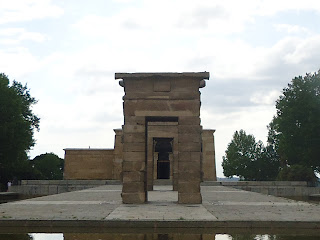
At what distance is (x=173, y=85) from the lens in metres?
15.3

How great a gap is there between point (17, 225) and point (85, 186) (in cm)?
2542

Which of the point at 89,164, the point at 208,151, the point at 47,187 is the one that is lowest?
the point at 47,187

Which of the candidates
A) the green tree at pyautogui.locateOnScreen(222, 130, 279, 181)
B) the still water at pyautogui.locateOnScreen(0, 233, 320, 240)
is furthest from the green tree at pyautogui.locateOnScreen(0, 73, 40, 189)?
the green tree at pyautogui.locateOnScreen(222, 130, 279, 181)

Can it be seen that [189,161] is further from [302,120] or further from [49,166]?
[49,166]

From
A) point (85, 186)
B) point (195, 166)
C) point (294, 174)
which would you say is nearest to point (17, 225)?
point (195, 166)

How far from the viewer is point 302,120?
38.8 metres

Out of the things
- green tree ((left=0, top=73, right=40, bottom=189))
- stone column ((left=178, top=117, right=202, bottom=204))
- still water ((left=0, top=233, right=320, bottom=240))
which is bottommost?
still water ((left=0, top=233, right=320, bottom=240))

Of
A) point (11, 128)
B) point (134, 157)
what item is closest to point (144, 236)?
point (134, 157)

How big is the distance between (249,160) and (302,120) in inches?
1256

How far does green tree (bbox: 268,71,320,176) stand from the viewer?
37125 millimetres

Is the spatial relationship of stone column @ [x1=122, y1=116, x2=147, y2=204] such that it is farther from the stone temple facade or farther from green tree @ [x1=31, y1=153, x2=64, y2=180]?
green tree @ [x1=31, y1=153, x2=64, y2=180]

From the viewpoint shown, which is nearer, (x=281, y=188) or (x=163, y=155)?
(x=281, y=188)

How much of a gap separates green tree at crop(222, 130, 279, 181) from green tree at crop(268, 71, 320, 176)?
26.5 m

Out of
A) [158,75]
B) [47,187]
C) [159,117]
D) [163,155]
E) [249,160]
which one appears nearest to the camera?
[158,75]
